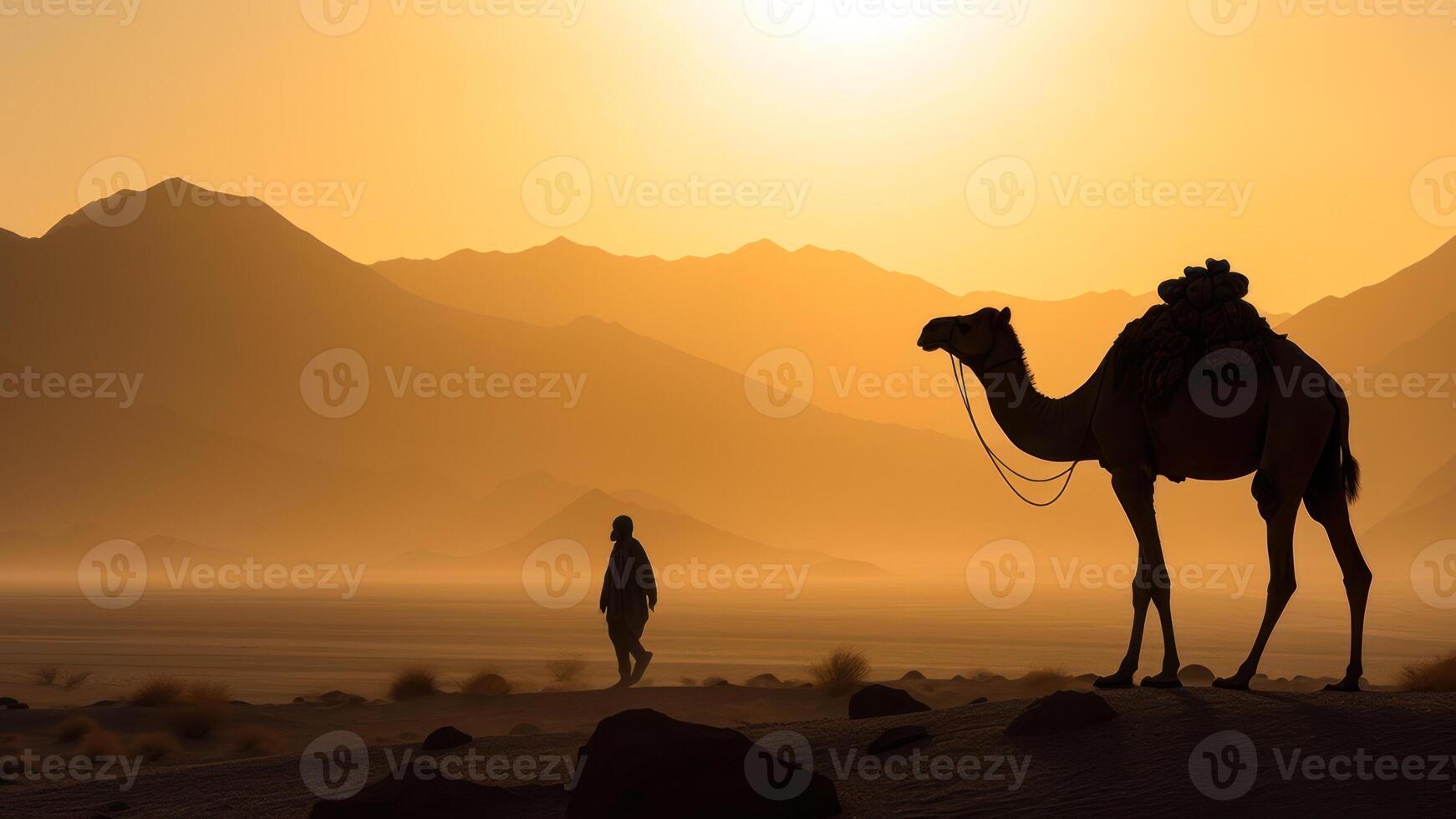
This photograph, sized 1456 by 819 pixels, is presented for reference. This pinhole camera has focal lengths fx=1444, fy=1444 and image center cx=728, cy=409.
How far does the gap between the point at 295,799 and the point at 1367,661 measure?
132ft

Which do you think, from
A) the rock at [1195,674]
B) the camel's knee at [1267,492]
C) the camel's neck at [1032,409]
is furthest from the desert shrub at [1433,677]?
the rock at [1195,674]

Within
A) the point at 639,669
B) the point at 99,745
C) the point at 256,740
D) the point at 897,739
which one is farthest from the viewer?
the point at 639,669

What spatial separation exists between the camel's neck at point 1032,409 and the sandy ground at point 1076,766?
243cm

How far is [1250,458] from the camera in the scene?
12.5 metres

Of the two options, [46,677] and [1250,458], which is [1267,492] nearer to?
[1250,458]

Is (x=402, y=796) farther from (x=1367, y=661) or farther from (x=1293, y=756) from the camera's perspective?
(x=1367, y=661)

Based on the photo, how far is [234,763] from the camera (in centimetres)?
1361

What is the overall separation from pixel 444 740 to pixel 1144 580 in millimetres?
6677

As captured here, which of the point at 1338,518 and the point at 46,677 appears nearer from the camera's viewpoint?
the point at 1338,518

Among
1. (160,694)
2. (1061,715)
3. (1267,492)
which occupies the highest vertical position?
(1267,492)

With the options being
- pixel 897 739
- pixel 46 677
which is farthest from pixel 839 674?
pixel 46 677

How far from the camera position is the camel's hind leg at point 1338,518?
12383 millimetres

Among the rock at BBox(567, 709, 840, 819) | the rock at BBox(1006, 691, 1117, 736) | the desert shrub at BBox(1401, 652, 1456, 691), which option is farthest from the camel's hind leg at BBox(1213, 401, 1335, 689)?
the rock at BBox(567, 709, 840, 819)

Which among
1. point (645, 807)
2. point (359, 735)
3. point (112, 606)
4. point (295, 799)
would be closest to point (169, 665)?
point (359, 735)
